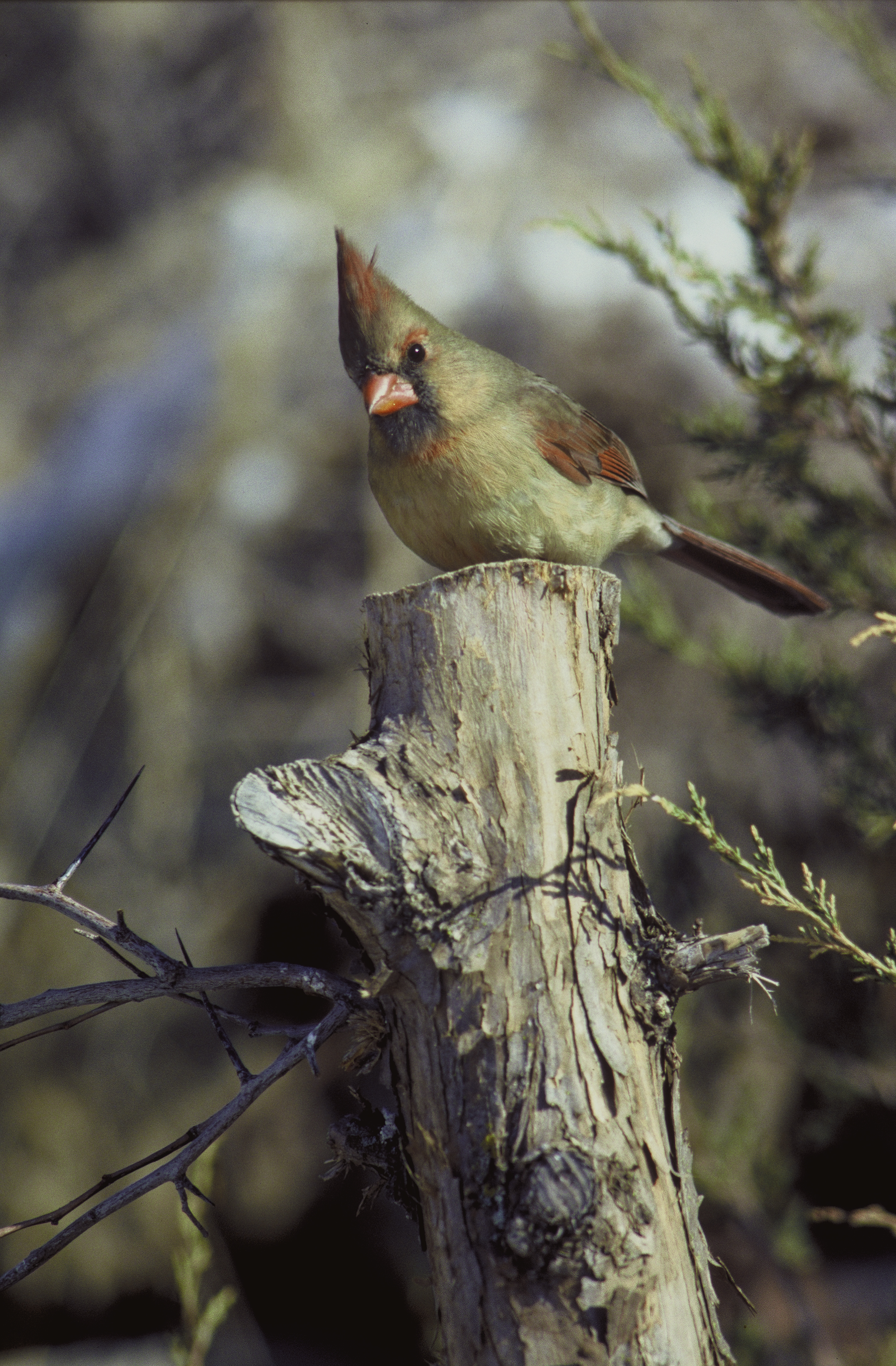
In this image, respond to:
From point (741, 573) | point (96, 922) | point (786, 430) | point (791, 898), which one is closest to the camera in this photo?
point (96, 922)

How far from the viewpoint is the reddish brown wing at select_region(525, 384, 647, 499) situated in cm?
264

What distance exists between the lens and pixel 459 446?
2.48m

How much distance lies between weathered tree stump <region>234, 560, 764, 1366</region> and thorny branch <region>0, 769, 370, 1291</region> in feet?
0.40

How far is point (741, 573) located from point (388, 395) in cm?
120

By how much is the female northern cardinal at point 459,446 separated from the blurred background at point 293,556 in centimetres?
124

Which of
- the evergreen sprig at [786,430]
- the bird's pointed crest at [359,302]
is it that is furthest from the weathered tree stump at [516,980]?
the evergreen sprig at [786,430]

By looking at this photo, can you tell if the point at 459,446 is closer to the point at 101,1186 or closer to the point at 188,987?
the point at 188,987

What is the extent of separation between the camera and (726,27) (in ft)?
20.8

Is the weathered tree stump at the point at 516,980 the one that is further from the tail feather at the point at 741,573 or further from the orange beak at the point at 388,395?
the tail feather at the point at 741,573

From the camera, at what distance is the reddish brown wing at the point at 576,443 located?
8.66 feet

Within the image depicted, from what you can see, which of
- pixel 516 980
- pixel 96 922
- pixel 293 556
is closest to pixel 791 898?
pixel 516 980

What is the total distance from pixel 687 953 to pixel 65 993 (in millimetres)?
943

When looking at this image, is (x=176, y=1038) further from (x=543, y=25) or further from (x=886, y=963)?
(x=543, y=25)

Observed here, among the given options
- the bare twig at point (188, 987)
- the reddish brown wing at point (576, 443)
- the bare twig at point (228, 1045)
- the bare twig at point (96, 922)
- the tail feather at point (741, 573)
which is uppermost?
the reddish brown wing at point (576, 443)
